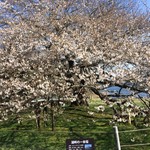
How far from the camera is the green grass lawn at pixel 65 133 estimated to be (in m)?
10.6

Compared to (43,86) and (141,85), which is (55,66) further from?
(141,85)

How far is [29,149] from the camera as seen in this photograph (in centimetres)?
1027

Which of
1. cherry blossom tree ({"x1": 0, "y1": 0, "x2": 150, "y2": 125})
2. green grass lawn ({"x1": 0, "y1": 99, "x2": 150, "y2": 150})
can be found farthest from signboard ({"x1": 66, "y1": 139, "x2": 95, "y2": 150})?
cherry blossom tree ({"x1": 0, "y1": 0, "x2": 150, "y2": 125})

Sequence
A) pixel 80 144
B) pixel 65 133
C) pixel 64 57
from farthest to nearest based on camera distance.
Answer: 1. pixel 64 57
2. pixel 65 133
3. pixel 80 144

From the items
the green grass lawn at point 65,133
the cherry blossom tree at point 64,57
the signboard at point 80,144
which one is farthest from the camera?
the cherry blossom tree at point 64,57

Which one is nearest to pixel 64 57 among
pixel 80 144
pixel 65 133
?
pixel 65 133

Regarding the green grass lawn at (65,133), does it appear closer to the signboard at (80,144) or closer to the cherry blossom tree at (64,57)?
the cherry blossom tree at (64,57)

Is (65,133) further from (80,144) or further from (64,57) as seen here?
(80,144)

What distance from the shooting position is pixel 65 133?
36.8 feet

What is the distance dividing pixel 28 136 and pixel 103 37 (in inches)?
159

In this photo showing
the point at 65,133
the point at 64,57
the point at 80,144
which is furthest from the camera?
the point at 64,57

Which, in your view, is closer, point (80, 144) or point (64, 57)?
point (80, 144)

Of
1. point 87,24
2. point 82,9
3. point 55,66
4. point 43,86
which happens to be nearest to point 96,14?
point 82,9

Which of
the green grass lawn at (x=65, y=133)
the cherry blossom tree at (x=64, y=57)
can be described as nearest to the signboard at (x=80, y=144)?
the green grass lawn at (x=65, y=133)
